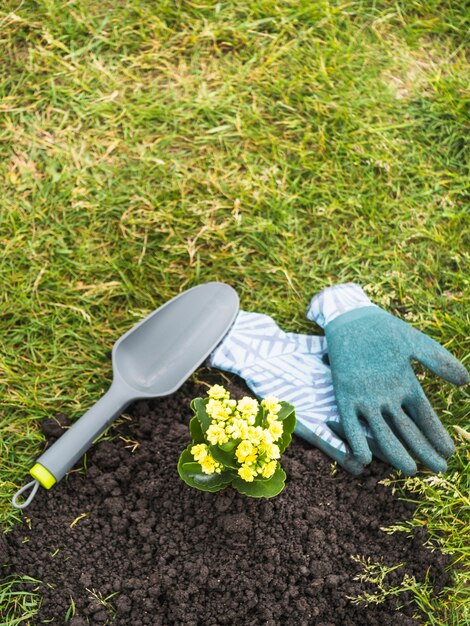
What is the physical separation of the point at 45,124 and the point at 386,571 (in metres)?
1.71

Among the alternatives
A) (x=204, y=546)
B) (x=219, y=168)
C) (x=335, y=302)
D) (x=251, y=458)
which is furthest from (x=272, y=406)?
(x=219, y=168)

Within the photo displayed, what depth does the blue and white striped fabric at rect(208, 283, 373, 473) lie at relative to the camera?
1.82 meters

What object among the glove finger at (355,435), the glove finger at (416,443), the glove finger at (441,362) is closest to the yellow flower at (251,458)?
the glove finger at (355,435)

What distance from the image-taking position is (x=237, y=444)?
1.49 meters

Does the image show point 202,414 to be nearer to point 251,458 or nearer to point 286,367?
point 251,458

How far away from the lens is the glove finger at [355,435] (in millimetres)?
1702

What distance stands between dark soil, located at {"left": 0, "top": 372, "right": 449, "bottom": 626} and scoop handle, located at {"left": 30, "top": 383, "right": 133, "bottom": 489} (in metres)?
0.08

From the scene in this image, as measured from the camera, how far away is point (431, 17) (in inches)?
89.2

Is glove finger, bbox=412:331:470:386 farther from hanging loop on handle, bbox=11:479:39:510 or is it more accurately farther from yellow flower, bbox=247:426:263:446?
hanging loop on handle, bbox=11:479:39:510

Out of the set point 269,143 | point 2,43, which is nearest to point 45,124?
point 2,43

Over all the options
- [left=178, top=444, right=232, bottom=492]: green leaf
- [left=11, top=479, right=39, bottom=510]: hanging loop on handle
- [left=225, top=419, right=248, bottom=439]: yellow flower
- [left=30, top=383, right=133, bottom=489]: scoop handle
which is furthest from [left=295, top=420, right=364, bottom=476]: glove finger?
[left=11, top=479, right=39, bottom=510]: hanging loop on handle

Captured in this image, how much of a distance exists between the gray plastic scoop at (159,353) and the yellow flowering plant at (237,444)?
10.7 inches

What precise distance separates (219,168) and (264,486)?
106 centimetres

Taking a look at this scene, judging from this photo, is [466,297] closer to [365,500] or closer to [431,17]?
[365,500]
